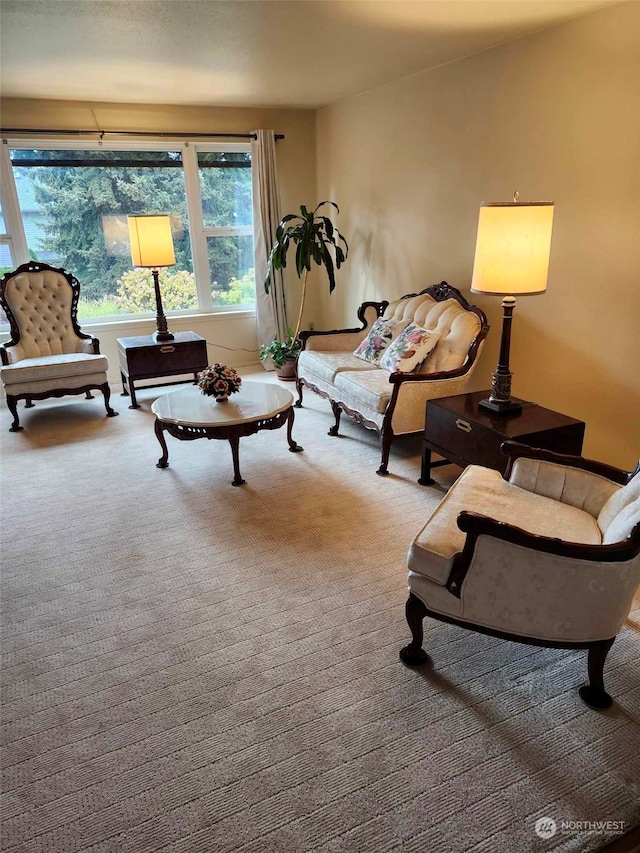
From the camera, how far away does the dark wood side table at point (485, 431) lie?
267cm

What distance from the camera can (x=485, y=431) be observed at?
2.74 m

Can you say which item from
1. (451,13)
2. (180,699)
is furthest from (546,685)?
(451,13)

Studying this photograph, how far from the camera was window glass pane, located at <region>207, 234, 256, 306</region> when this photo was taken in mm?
5738

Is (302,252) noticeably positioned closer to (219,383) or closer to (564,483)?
(219,383)

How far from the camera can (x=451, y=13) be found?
9.20 feet

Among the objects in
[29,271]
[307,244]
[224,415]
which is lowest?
[224,415]

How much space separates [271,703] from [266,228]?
189 inches

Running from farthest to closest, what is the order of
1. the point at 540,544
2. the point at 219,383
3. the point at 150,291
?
the point at 150,291, the point at 219,383, the point at 540,544

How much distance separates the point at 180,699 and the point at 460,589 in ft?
3.29

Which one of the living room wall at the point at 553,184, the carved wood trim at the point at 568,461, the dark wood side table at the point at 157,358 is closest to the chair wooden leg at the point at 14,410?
the dark wood side table at the point at 157,358

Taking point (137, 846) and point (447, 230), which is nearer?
point (137, 846)

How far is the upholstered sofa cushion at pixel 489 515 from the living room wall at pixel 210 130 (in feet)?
13.4

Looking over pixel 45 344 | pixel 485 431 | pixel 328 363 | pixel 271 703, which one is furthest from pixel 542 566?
pixel 45 344

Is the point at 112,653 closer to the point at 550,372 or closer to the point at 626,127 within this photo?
the point at 550,372
